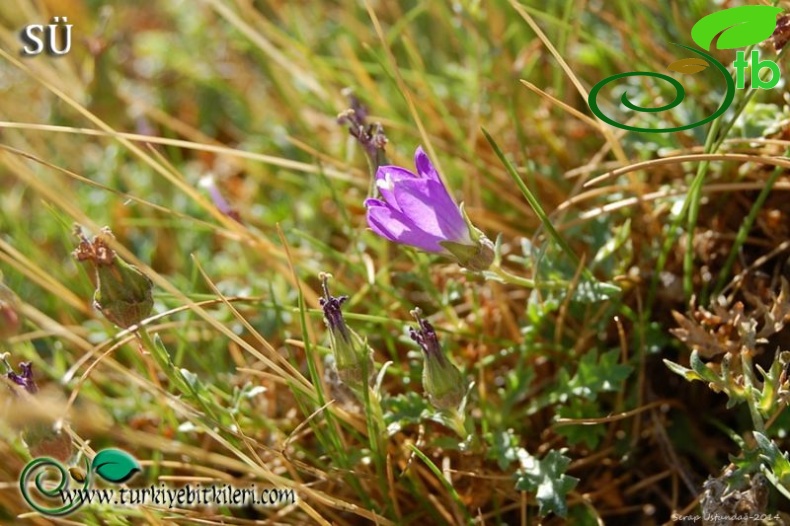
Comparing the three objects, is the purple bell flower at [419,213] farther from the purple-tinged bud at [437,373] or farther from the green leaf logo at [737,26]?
the green leaf logo at [737,26]

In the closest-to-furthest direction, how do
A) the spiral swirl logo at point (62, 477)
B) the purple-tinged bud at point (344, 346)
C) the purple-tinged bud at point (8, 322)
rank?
the purple-tinged bud at point (344, 346) → the spiral swirl logo at point (62, 477) → the purple-tinged bud at point (8, 322)

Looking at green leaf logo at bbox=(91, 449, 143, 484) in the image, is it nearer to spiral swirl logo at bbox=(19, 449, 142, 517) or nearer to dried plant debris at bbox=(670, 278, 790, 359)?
spiral swirl logo at bbox=(19, 449, 142, 517)

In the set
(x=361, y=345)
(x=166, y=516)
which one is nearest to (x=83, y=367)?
(x=166, y=516)

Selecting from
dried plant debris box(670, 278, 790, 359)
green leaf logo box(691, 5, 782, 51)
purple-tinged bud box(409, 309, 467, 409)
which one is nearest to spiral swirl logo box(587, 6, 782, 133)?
green leaf logo box(691, 5, 782, 51)

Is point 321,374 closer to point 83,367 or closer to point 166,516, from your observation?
point 166,516

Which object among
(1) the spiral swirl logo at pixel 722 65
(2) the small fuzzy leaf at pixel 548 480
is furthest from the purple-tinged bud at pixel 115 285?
(1) the spiral swirl logo at pixel 722 65
